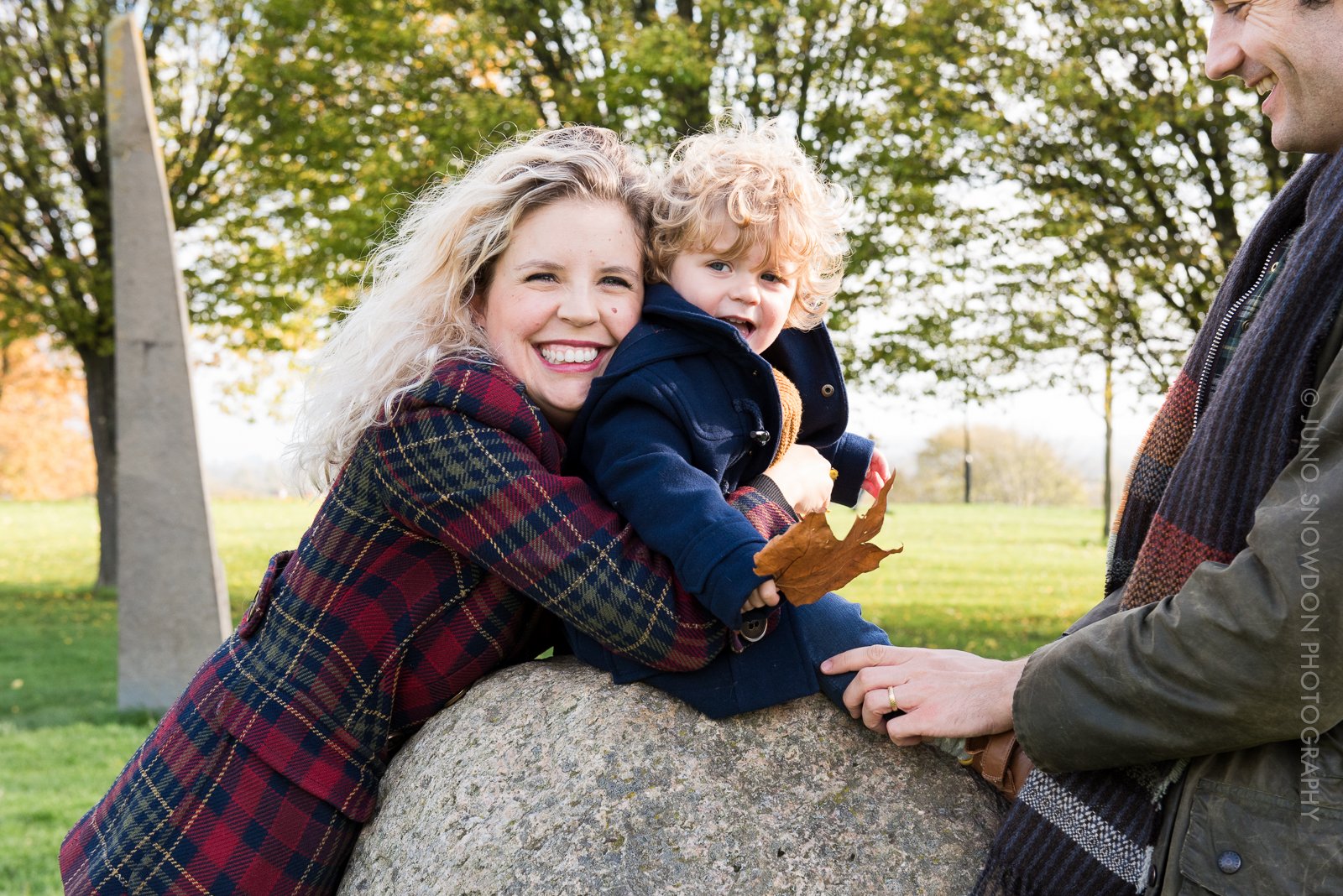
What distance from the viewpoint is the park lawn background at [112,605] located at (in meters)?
7.55

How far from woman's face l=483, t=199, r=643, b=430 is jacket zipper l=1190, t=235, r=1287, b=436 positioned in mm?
1237

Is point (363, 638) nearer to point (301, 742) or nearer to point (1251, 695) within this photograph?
point (301, 742)

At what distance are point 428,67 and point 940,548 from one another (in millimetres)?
13990

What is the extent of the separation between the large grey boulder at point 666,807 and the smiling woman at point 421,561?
0.17m

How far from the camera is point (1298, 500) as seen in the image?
1.73 m

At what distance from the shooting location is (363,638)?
8.14 ft

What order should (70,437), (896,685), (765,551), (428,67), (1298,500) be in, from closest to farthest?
(1298,500), (765,551), (896,685), (428,67), (70,437)

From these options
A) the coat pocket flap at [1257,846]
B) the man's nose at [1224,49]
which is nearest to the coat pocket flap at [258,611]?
the coat pocket flap at [1257,846]

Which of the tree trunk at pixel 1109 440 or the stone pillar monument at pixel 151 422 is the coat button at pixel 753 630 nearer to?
the tree trunk at pixel 1109 440

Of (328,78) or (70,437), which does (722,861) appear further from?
(70,437)

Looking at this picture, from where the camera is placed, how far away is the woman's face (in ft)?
8.72

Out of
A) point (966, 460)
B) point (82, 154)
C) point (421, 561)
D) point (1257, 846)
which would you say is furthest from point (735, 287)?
point (966, 460)

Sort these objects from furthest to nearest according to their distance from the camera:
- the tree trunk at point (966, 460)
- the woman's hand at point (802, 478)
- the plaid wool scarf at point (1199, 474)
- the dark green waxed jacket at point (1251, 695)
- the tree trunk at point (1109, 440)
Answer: the tree trunk at point (966, 460) < the tree trunk at point (1109, 440) < the woman's hand at point (802, 478) < the plaid wool scarf at point (1199, 474) < the dark green waxed jacket at point (1251, 695)

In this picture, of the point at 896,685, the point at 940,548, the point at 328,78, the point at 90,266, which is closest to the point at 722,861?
the point at 896,685
